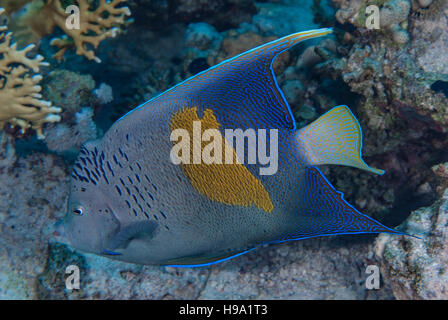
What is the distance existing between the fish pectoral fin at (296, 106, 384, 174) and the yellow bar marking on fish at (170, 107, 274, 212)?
Answer: 1.07 feet

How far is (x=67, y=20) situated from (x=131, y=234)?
261cm

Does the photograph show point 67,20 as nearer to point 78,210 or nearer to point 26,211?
point 26,211

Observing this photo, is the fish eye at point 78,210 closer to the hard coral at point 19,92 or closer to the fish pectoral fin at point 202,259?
the fish pectoral fin at point 202,259

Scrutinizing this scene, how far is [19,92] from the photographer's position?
8.18 ft

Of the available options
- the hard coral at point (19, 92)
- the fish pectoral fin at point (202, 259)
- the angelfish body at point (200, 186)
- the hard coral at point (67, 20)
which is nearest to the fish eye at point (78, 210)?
the angelfish body at point (200, 186)

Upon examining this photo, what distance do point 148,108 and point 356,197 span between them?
205 cm

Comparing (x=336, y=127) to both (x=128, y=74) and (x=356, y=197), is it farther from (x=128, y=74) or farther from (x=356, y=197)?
(x=128, y=74)

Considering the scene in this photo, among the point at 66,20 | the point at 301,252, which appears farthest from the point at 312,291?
the point at 66,20

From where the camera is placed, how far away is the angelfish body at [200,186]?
1420 mm

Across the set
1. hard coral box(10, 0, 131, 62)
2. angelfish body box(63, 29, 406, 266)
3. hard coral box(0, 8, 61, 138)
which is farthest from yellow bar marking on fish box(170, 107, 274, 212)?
hard coral box(10, 0, 131, 62)

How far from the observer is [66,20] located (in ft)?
10.0

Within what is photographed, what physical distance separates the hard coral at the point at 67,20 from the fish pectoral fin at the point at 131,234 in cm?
241
